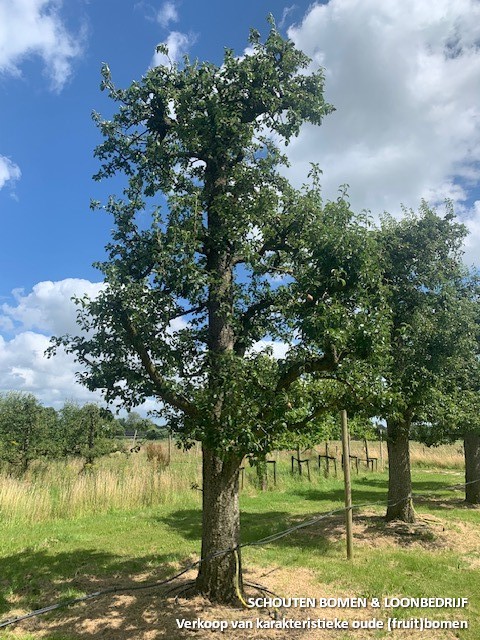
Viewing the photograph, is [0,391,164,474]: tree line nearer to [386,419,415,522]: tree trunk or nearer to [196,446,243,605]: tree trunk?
[386,419,415,522]: tree trunk

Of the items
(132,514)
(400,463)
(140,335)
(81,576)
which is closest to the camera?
(140,335)

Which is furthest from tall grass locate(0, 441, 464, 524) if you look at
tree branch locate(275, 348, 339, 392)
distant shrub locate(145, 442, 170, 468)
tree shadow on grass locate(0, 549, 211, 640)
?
tree branch locate(275, 348, 339, 392)

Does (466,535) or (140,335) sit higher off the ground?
(140,335)

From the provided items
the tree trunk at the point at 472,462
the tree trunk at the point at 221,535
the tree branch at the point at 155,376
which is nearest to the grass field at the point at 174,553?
the tree trunk at the point at 221,535

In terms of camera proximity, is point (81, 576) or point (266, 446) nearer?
point (266, 446)

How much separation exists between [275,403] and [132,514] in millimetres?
10865

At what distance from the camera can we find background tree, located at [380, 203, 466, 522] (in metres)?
10.7

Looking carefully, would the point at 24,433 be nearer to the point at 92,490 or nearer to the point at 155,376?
the point at 92,490

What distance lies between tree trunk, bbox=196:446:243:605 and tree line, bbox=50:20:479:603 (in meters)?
0.02

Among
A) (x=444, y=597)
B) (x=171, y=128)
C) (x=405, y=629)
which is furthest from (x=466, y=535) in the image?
(x=171, y=128)

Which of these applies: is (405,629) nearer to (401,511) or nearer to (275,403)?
(275,403)

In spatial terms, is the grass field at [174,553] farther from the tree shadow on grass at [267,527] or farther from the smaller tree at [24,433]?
the smaller tree at [24,433]

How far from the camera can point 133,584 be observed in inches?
320

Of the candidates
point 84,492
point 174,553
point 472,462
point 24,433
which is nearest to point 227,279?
point 174,553
